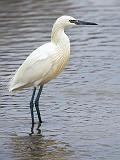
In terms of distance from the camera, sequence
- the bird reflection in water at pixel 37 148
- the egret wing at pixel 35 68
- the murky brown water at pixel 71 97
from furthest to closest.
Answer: the egret wing at pixel 35 68, the murky brown water at pixel 71 97, the bird reflection in water at pixel 37 148

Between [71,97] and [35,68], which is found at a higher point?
[35,68]

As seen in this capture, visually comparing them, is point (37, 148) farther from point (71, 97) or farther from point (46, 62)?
point (71, 97)

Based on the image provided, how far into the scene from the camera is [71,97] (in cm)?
1266

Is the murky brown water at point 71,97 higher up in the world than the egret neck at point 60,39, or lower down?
lower down

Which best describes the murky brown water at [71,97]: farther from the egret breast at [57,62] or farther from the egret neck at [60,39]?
the egret neck at [60,39]

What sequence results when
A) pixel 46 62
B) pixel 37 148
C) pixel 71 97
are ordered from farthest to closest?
1. pixel 71 97
2. pixel 46 62
3. pixel 37 148

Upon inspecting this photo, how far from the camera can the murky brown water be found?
10094mm

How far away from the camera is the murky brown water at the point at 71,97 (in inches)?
397

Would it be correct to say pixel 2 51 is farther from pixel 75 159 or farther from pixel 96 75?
pixel 75 159

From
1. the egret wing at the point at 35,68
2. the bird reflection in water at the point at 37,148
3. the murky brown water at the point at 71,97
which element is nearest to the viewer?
the bird reflection in water at the point at 37,148

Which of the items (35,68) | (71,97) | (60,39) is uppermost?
(60,39)

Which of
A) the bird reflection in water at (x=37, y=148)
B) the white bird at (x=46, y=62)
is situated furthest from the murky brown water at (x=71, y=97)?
the white bird at (x=46, y=62)

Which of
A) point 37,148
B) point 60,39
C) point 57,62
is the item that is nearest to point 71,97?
point 57,62

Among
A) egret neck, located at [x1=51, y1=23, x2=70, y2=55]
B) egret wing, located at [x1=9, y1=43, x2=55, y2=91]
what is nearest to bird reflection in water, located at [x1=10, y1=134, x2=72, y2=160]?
egret wing, located at [x1=9, y1=43, x2=55, y2=91]
